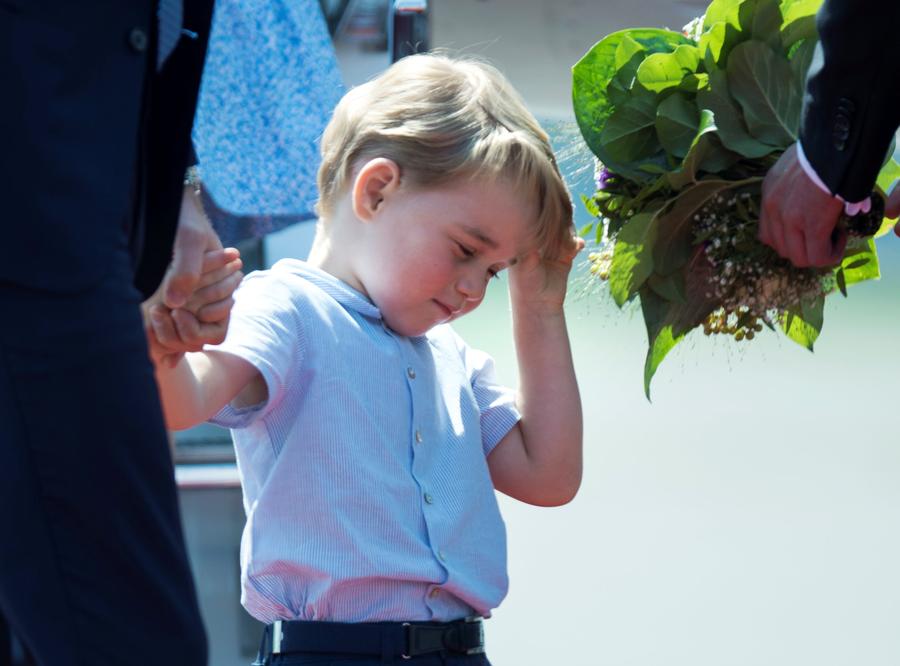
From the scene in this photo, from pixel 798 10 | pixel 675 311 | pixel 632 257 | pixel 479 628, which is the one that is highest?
pixel 798 10

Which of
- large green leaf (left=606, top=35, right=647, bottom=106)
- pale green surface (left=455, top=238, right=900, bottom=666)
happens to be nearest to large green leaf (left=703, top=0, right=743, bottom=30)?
large green leaf (left=606, top=35, right=647, bottom=106)

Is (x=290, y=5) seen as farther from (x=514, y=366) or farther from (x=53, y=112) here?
(x=53, y=112)

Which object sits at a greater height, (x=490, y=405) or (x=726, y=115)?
A: (x=726, y=115)

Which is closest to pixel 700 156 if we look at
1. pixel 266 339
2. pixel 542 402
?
pixel 542 402

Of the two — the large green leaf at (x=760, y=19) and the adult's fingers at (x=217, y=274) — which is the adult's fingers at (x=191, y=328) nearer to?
the adult's fingers at (x=217, y=274)

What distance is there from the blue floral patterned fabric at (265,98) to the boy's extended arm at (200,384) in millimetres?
1128

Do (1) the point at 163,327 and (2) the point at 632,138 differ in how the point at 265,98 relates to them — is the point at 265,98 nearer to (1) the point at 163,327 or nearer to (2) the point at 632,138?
(2) the point at 632,138

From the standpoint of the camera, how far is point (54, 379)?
35.6 inches

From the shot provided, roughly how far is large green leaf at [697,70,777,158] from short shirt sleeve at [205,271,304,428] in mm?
659

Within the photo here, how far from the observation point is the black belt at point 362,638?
1578mm

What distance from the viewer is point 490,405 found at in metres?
1.92

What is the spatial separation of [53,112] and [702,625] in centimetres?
229

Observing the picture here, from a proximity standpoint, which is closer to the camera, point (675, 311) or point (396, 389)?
point (396, 389)

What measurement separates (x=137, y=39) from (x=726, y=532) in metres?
2.16
